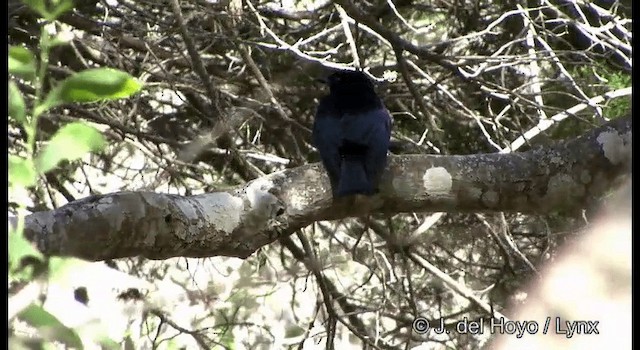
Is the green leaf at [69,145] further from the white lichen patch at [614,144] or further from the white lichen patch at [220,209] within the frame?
the white lichen patch at [614,144]

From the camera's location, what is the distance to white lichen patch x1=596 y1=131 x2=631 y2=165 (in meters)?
2.19

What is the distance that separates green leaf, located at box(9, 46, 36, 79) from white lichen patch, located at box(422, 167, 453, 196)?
1475 mm

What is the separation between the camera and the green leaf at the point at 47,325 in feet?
2.97

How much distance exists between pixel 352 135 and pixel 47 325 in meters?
1.96

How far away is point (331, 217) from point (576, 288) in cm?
123

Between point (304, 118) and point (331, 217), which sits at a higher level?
point (304, 118)

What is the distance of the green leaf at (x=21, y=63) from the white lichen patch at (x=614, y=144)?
1.61 meters

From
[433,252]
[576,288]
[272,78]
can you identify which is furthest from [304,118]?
[576,288]

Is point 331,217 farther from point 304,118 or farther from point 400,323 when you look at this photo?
point 304,118

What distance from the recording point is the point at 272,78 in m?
4.30

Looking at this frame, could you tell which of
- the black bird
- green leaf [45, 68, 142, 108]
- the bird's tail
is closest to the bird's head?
the black bird

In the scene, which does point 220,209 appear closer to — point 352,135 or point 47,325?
point 352,135

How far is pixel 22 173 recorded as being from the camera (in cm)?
90

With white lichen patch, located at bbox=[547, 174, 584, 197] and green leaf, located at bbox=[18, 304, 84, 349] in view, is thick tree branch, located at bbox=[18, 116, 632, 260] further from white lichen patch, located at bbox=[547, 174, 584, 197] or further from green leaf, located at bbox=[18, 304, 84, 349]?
green leaf, located at bbox=[18, 304, 84, 349]
